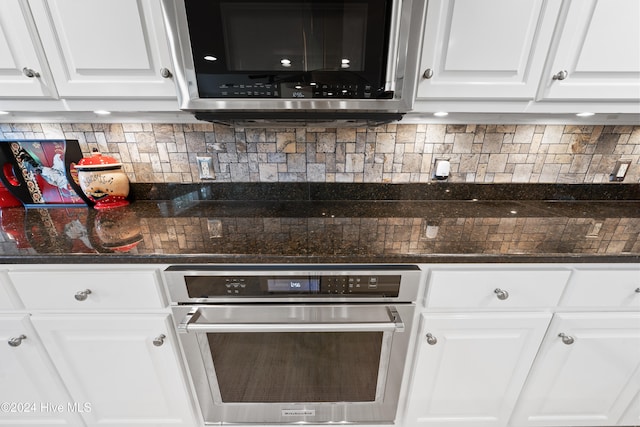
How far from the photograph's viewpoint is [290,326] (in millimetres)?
750

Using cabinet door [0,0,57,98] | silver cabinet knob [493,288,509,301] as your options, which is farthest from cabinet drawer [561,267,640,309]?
cabinet door [0,0,57,98]

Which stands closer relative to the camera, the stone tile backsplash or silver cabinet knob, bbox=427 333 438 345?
silver cabinet knob, bbox=427 333 438 345

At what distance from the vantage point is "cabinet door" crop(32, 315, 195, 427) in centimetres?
77

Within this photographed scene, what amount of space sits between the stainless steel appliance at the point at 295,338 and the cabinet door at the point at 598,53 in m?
0.85

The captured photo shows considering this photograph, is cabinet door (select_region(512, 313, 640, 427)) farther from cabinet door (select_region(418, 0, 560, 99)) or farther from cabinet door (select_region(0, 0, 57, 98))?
cabinet door (select_region(0, 0, 57, 98))

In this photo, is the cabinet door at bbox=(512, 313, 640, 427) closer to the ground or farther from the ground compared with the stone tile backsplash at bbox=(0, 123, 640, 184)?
closer to the ground

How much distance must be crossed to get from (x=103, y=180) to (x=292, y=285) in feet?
3.22

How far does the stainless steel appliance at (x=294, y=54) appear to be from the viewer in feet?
2.22

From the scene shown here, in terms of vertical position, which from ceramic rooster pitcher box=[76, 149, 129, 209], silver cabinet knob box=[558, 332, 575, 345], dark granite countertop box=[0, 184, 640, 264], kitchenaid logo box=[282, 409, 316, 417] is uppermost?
ceramic rooster pitcher box=[76, 149, 129, 209]

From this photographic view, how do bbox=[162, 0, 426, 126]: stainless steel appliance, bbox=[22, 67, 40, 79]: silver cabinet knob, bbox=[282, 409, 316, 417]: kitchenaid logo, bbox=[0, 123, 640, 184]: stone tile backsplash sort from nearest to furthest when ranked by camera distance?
bbox=[162, 0, 426, 126]: stainless steel appliance < bbox=[22, 67, 40, 79]: silver cabinet knob < bbox=[282, 409, 316, 417]: kitchenaid logo < bbox=[0, 123, 640, 184]: stone tile backsplash

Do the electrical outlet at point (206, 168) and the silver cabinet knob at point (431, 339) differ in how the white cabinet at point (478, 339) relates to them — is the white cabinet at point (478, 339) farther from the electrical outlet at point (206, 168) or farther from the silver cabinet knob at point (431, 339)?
the electrical outlet at point (206, 168)

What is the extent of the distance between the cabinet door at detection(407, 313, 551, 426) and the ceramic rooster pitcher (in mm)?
1353

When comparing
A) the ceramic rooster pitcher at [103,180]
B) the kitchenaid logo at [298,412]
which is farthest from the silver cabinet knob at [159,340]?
A: the ceramic rooster pitcher at [103,180]

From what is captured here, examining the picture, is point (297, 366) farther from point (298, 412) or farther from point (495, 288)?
point (495, 288)
